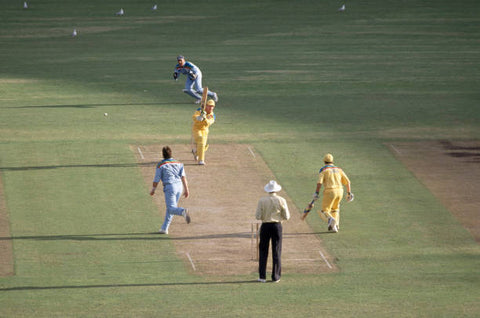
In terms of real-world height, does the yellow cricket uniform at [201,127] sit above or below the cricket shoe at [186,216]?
above

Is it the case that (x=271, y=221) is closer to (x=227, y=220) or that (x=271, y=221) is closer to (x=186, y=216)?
(x=186, y=216)

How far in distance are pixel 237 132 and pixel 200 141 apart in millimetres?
4639

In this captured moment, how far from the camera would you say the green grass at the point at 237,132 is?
17203mm

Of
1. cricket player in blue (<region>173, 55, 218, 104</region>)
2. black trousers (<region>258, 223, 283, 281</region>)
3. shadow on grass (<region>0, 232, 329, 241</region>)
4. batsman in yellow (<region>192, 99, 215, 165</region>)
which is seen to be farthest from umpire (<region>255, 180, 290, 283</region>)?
cricket player in blue (<region>173, 55, 218, 104</region>)

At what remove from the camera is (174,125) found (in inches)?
1228

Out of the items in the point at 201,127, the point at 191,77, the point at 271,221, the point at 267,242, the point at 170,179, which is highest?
the point at 191,77

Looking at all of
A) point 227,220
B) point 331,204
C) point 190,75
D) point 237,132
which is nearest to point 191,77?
point 190,75

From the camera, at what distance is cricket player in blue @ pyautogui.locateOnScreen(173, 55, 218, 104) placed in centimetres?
3369

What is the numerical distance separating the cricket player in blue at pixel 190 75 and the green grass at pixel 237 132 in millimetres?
627

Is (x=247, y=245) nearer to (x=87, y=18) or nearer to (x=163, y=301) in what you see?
(x=163, y=301)

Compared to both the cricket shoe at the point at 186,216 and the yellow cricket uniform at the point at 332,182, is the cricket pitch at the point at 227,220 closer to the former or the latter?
the cricket shoe at the point at 186,216

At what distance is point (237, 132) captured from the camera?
99.2 ft

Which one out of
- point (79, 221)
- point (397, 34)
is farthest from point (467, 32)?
point (79, 221)

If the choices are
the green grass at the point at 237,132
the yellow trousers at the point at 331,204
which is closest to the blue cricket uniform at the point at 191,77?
the green grass at the point at 237,132
